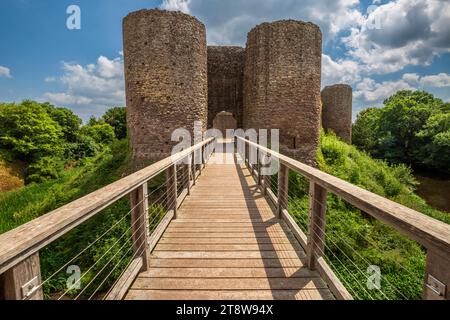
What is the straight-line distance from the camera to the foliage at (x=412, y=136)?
18.8 m

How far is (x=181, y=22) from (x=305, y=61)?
5.40 meters

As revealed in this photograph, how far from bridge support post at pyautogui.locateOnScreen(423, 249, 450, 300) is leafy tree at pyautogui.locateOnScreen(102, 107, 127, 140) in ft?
121

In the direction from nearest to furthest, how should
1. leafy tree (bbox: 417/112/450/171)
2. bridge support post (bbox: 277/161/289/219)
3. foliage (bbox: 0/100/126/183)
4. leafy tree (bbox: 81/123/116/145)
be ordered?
1. bridge support post (bbox: 277/161/289/219)
2. foliage (bbox: 0/100/126/183)
3. leafy tree (bbox: 417/112/450/171)
4. leafy tree (bbox: 81/123/116/145)

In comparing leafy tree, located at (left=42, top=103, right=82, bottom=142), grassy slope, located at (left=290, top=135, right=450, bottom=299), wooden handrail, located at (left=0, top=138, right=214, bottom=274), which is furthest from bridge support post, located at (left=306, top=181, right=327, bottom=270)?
leafy tree, located at (left=42, top=103, right=82, bottom=142)

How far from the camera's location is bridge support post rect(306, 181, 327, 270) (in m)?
2.22

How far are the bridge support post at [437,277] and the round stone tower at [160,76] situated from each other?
373 inches

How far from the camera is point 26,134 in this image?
1875cm

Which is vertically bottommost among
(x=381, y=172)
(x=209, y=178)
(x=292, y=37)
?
(x=381, y=172)

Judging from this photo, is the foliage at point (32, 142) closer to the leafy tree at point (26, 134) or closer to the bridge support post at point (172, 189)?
the leafy tree at point (26, 134)

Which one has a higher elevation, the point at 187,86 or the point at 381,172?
the point at 187,86

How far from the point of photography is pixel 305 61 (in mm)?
10867

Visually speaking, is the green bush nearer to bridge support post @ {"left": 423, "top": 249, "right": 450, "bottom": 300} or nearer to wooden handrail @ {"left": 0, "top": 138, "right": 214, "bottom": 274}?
wooden handrail @ {"left": 0, "top": 138, "right": 214, "bottom": 274}
